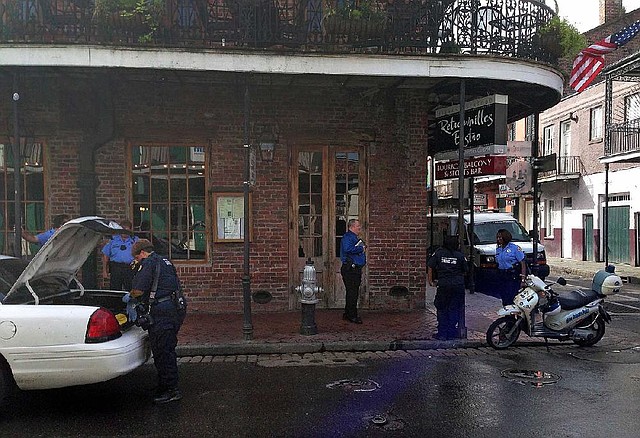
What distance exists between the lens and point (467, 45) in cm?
850

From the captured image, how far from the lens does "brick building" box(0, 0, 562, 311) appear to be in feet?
27.9

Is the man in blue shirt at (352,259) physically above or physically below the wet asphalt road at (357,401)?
above

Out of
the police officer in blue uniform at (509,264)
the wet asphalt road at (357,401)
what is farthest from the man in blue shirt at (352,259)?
the police officer in blue uniform at (509,264)

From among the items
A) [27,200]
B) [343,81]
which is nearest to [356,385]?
[343,81]

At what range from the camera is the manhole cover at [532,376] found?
20.2 feet

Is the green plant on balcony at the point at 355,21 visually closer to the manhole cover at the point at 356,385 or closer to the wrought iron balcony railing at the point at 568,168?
the manhole cover at the point at 356,385

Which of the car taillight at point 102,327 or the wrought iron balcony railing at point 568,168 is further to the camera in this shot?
the wrought iron balcony railing at point 568,168

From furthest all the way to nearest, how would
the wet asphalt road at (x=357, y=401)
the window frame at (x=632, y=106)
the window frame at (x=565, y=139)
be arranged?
the window frame at (x=565, y=139), the window frame at (x=632, y=106), the wet asphalt road at (x=357, y=401)

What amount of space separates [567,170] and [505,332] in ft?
64.0

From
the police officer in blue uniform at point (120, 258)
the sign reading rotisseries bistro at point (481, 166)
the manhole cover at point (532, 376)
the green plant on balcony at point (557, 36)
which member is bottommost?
the manhole cover at point (532, 376)

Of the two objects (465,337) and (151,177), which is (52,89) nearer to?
(151,177)

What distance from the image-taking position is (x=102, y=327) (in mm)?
5102

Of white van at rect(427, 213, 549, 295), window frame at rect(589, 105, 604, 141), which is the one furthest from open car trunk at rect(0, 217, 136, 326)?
window frame at rect(589, 105, 604, 141)

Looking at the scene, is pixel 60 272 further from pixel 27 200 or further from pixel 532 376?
pixel 532 376
